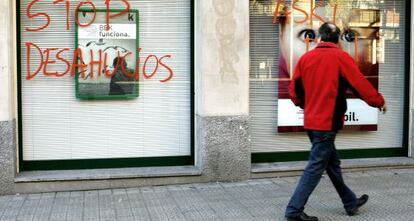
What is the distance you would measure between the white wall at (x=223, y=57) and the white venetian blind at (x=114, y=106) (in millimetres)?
381

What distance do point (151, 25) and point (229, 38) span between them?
1.07 m

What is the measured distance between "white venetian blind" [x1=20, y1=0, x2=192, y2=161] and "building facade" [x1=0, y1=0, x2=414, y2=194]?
13 mm

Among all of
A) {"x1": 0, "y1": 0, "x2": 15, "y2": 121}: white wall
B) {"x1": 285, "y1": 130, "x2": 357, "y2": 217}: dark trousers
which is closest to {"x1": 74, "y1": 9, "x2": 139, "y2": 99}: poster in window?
{"x1": 0, "y1": 0, "x2": 15, "y2": 121}: white wall

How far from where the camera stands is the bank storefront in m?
8.10

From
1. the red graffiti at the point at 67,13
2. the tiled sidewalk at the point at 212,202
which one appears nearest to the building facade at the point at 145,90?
the red graffiti at the point at 67,13

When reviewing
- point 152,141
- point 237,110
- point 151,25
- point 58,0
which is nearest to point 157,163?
point 152,141

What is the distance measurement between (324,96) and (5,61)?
3821 millimetres

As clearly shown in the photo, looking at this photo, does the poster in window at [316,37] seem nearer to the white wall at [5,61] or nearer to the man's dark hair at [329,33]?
the man's dark hair at [329,33]

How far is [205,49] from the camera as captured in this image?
7402 mm

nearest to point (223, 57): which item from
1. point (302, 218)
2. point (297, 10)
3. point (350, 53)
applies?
point (297, 10)

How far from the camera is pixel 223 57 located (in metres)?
7.47

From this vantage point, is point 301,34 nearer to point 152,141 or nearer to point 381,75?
point 381,75

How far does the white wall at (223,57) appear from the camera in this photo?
741 cm

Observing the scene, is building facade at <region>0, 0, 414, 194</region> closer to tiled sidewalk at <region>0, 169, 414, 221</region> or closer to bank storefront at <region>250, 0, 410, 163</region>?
bank storefront at <region>250, 0, 410, 163</region>
